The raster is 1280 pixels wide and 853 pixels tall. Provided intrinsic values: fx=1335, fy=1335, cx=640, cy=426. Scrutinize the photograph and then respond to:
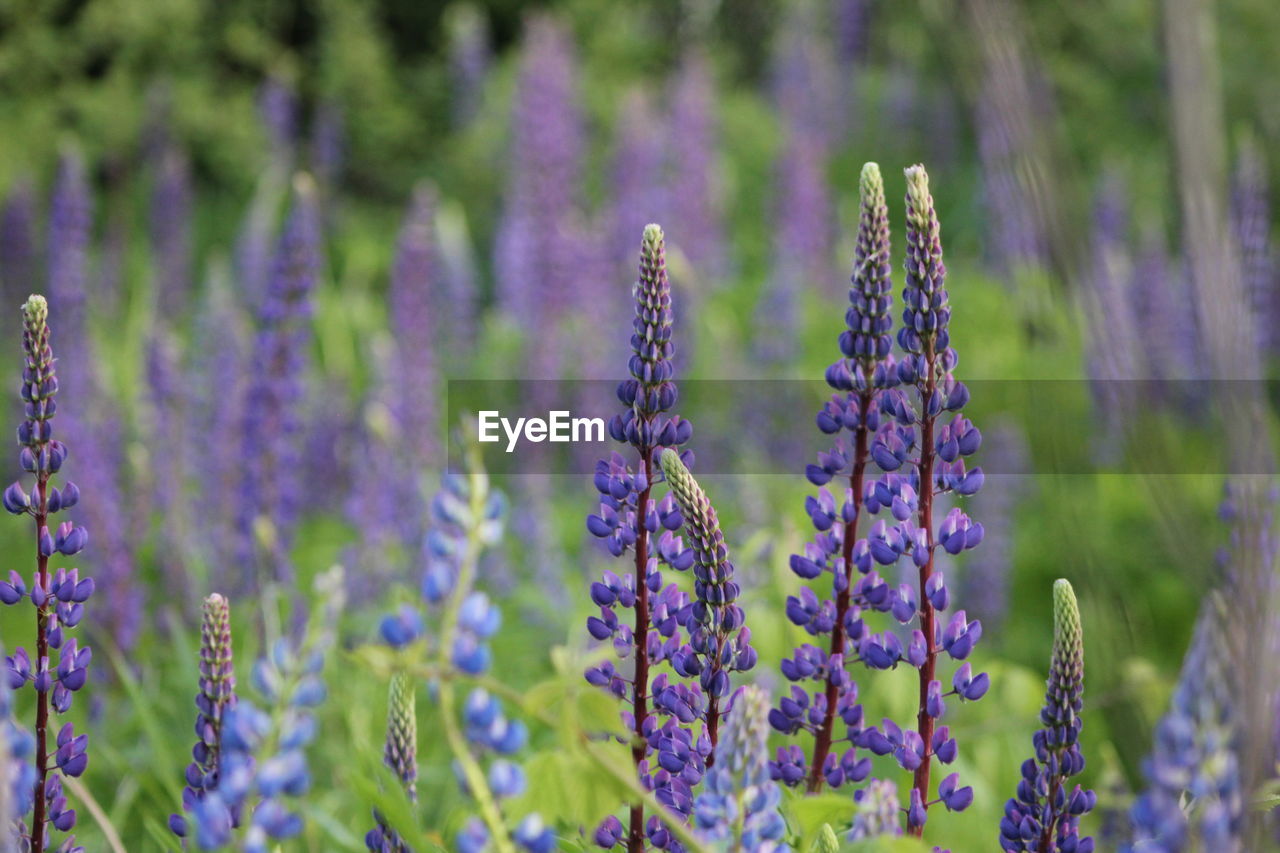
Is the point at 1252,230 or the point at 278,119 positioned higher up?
the point at 278,119

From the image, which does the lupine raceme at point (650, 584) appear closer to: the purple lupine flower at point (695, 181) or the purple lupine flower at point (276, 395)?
the purple lupine flower at point (276, 395)

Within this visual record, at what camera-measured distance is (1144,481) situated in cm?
83

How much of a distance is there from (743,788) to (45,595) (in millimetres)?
767

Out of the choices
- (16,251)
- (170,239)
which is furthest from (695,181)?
(16,251)

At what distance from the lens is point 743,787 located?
1.07 metres

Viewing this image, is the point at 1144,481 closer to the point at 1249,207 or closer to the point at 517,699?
the point at 517,699

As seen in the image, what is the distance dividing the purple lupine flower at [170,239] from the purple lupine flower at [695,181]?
274 centimetres

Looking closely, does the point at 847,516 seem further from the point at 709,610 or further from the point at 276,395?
the point at 276,395

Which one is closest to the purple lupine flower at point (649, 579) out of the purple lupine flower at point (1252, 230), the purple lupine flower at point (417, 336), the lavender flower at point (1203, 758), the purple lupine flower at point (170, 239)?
the lavender flower at point (1203, 758)

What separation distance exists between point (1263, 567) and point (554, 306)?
18.7 feet

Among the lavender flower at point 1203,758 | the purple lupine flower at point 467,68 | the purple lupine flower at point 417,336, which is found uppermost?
the purple lupine flower at point 467,68

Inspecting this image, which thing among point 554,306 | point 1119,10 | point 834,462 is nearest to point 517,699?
point 834,462

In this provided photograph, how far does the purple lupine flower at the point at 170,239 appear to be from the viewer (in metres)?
7.04

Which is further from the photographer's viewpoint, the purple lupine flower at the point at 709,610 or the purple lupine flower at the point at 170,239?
the purple lupine flower at the point at 170,239
